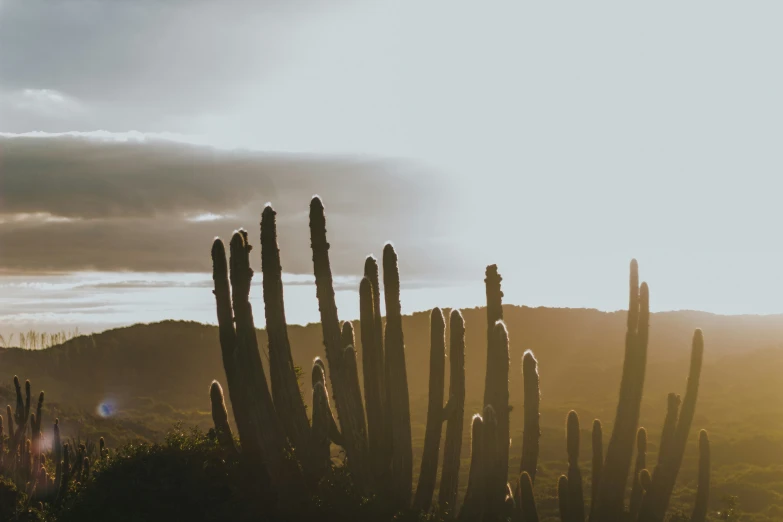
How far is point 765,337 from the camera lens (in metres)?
98.2

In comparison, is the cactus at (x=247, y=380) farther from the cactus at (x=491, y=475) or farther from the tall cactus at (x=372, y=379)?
the cactus at (x=491, y=475)

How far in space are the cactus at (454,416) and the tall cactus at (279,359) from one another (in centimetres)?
365

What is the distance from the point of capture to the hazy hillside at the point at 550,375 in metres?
54.3

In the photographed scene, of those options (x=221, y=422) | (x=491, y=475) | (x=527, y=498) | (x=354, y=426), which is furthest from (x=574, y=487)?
(x=221, y=422)

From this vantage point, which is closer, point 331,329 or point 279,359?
point 279,359

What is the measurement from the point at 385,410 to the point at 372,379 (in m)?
0.84

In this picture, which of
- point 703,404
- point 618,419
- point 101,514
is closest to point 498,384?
point 618,419

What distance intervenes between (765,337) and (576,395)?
130 ft

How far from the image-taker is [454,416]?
18.3 meters

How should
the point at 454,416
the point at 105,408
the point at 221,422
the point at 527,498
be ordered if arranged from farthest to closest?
the point at 105,408 < the point at 221,422 < the point at 454,416 < the point at 527,498

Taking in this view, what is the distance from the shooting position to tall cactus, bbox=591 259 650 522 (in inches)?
712

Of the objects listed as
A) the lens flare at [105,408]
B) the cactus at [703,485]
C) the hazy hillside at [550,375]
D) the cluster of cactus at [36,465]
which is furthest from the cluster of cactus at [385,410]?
the lens flare at [105,408]

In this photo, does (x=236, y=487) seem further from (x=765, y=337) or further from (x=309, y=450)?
(x=765, y=337)

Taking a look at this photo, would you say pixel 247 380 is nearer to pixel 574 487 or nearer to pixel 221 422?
pixel 221 422
